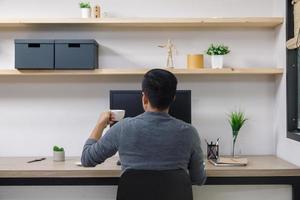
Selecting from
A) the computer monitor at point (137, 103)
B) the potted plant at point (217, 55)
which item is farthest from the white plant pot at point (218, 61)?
the computer monitor at point (137, 103)

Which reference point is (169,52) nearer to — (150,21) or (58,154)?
(150,21)

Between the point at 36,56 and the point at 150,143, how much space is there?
1.44m

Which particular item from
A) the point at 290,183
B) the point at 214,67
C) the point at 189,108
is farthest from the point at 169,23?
the point at 290,183

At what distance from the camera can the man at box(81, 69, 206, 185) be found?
167cm

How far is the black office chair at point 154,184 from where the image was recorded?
166 centimetres

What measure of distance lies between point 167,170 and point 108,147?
0.89 feet

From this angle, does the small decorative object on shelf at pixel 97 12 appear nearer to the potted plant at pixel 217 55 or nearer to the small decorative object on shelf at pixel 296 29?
the potted plant at pixel 217 55

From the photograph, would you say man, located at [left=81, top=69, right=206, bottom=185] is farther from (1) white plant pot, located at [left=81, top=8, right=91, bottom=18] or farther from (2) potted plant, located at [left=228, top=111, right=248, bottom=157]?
(1) white plant pot, located at [left=81, top=8, right=91, bottom=18]

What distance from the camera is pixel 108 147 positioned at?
5.69ft

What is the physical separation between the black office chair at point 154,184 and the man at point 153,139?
0.08 feet

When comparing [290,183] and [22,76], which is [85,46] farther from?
[290,183]

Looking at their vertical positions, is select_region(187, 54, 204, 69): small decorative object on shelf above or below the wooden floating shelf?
above

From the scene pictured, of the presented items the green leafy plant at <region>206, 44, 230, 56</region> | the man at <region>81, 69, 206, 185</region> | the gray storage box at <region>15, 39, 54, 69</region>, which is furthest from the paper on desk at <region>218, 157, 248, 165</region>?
the gray storage box at <region>15, 39, 54, 69</region>

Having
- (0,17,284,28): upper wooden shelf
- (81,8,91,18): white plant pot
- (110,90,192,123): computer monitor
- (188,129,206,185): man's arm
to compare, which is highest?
(81,8,91,18): white plant pot
